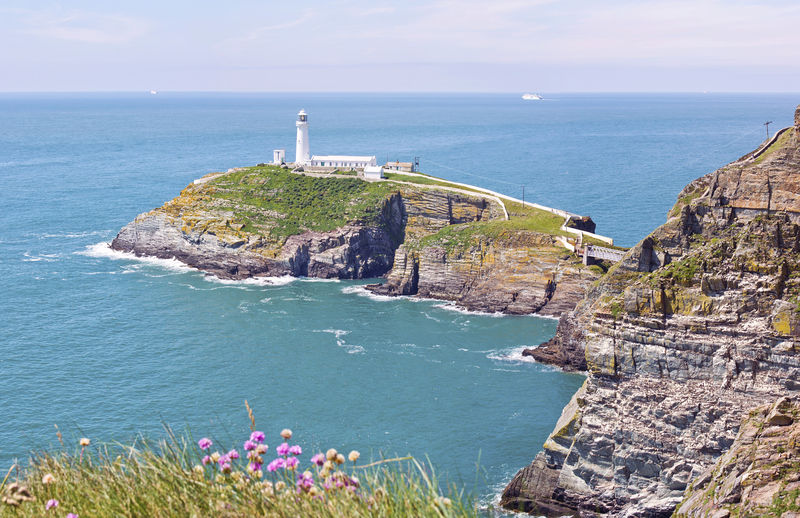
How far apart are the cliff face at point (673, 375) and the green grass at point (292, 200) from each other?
56.9m

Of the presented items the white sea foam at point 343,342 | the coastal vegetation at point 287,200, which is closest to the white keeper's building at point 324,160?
the coastal vegetation at point 287,200

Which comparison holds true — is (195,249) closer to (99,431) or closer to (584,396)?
(99,431)

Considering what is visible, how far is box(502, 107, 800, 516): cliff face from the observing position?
34031 millimetres

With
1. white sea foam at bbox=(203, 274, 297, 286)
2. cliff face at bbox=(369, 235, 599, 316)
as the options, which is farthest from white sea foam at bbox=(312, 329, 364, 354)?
white sea foam at bbox=(203, 274, 297, 286)

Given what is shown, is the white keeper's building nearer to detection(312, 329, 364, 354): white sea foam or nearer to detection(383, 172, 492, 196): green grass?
detection(383, 172, 492, 196): green grass

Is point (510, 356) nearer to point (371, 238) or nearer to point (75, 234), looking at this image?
point (371, 238)

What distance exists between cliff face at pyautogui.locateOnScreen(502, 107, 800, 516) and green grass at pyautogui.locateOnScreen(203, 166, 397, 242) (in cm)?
5693

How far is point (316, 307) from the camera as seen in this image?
3078 inches

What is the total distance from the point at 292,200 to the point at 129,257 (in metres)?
20.7

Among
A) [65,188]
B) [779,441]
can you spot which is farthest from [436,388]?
[65,188]

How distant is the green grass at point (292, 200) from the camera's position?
93438 mm

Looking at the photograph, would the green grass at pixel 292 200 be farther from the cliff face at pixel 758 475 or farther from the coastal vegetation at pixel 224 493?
the coastal vegetation at pixel 224 493

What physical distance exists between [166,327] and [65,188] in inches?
3241

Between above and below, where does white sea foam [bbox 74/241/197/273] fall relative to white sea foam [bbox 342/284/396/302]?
above
